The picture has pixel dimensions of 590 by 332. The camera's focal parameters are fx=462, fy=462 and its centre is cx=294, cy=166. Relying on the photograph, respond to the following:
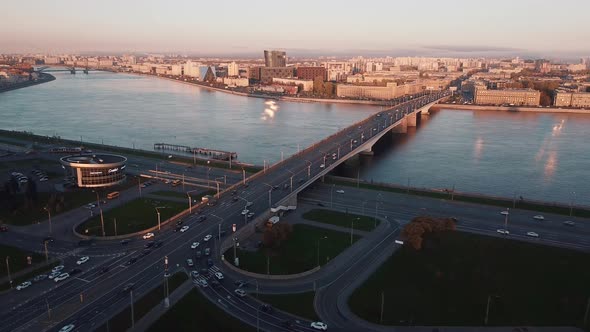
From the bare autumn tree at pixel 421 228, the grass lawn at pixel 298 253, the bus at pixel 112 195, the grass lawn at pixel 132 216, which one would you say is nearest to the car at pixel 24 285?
the grass lawn at pixel 132 216

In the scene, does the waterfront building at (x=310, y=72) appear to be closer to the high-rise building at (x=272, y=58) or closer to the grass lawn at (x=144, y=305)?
the high-rise building at (x=272, y=58)

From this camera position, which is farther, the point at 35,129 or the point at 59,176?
the point at 35,129

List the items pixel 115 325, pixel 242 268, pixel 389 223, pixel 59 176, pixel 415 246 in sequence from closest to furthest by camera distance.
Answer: pixel 115 325, pixel 242 268, pixel 415 246, pixel 389 223, pixel 59 176

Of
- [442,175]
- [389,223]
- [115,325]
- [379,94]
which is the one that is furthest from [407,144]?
[379,94]

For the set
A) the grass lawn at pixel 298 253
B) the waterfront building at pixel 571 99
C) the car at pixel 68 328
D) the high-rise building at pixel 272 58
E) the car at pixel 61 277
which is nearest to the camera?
the car at pixel 68 328

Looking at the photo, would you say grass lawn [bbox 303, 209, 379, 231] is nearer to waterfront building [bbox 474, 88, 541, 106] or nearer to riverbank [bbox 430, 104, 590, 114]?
riverbank [bbox 430, 104, 590, 114]

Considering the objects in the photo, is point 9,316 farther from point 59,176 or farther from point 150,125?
point 150,125

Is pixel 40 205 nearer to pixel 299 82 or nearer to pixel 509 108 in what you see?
pixel 509 108
